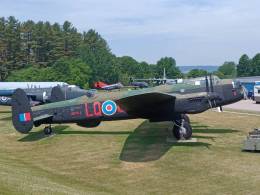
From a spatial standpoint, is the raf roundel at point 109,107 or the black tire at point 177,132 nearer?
the black tire at point 177,132

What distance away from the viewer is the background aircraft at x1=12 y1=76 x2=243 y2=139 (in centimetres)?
1892

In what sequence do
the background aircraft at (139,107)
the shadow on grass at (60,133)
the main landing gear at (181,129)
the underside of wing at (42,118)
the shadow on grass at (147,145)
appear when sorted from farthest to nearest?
1. the shadow on grass at (60,133)
2. the underside of wing at (42,118)
3. the main landing gear at (181,129)
4. the background aircraft at (139,107)
5. the shadow on grass at (147,145)

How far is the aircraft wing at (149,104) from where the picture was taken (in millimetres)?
17430

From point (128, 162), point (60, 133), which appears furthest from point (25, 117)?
point (128, 162)

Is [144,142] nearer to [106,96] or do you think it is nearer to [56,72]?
[106,96]

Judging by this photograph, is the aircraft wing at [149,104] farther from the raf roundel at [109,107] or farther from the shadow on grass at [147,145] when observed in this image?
the shadow on grass at [147,145]

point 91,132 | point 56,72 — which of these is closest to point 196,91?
point 91,132

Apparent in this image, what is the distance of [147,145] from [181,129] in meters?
1.89

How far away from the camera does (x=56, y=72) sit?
95062mm

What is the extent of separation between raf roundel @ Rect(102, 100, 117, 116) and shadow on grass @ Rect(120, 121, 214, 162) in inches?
69.1

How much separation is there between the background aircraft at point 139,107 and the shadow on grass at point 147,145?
1015mm

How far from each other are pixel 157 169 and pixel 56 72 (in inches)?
3243

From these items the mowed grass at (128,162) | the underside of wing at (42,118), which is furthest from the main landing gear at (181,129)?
the underside of wing at (42,118)

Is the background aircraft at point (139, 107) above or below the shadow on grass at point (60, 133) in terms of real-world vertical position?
above
